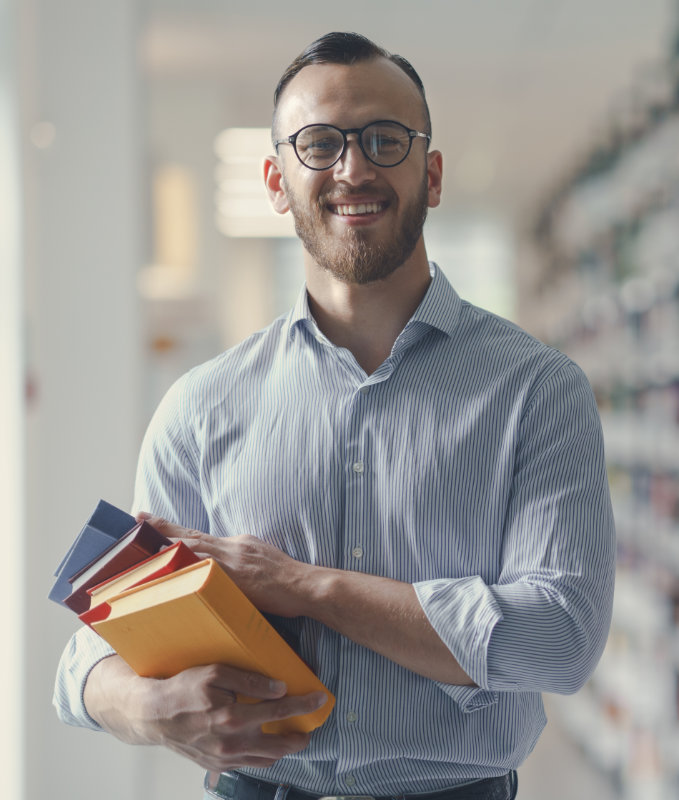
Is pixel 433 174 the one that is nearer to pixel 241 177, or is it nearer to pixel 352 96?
pixel 352 96

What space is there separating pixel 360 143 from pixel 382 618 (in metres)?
0.66

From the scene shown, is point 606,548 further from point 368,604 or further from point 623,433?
point 623,433

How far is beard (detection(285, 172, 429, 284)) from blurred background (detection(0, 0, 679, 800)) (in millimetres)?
1812

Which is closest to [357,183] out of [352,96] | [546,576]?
[352,96]

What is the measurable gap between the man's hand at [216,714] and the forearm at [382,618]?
0.33ft

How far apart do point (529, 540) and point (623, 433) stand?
3.09 m

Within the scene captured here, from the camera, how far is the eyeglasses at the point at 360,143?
1.38 meters

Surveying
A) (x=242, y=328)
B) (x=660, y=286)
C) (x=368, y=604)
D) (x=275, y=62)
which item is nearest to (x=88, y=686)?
(x=368, y=604)

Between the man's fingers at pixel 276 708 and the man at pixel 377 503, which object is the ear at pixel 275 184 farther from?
the man's fingers at pixel 276 708

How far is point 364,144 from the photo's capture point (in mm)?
1380

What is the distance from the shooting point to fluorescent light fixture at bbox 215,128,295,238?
23.0 feet

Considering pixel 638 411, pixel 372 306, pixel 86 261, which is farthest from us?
pixel 638 411

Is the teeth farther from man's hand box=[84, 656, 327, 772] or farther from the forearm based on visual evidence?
man's hand box=[84, 656, 327, 772]

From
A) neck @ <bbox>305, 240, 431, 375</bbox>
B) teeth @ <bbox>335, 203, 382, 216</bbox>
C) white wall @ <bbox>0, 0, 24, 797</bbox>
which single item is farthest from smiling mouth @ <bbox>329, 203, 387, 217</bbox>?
white wall @ <bbox>0, 0, 24, 797</bbox>
